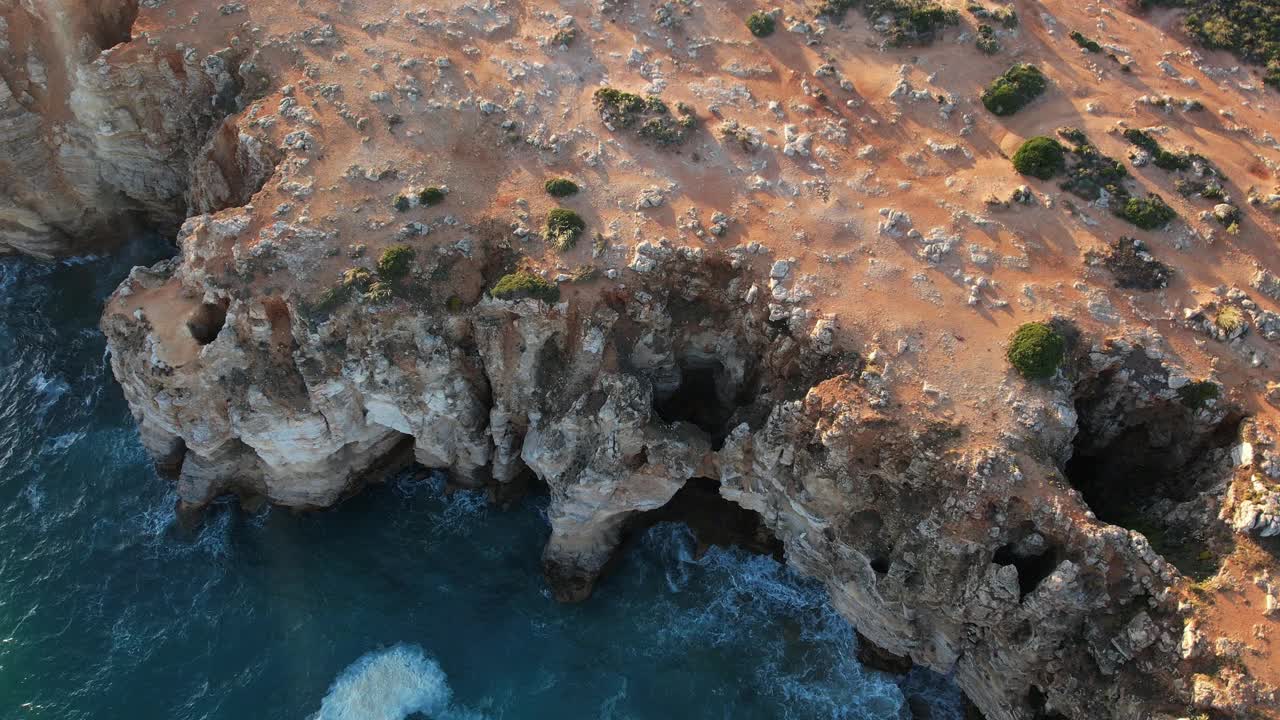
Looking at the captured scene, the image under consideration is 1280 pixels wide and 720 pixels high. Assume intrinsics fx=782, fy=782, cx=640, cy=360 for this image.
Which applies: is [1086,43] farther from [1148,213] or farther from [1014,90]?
[1148,213]

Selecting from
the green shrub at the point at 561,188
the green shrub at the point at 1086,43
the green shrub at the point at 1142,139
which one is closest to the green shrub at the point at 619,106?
the green shrub at the point at 561,188

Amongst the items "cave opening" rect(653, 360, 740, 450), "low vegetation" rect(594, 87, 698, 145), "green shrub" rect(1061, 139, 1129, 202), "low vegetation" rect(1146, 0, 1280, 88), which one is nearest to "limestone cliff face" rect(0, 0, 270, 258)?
"low vegetation" rect(594, 87, 698, 145)

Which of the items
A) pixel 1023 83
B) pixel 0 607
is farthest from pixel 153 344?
pixel 1023 83

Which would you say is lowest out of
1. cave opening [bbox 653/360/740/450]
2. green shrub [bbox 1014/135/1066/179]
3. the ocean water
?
the ocean water

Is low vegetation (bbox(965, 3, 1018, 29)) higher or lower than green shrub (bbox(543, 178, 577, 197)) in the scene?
higher

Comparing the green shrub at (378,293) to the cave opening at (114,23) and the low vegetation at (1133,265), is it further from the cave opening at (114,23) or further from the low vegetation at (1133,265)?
the low vegetation at (1133,265)

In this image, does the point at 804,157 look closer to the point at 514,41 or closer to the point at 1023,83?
the point at 1023,83

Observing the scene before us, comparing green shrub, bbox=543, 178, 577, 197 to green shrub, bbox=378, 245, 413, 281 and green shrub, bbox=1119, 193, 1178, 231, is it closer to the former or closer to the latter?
green shrub, bbox=378, 245, 413, 281

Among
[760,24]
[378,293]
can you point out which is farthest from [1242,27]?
[378,293]
